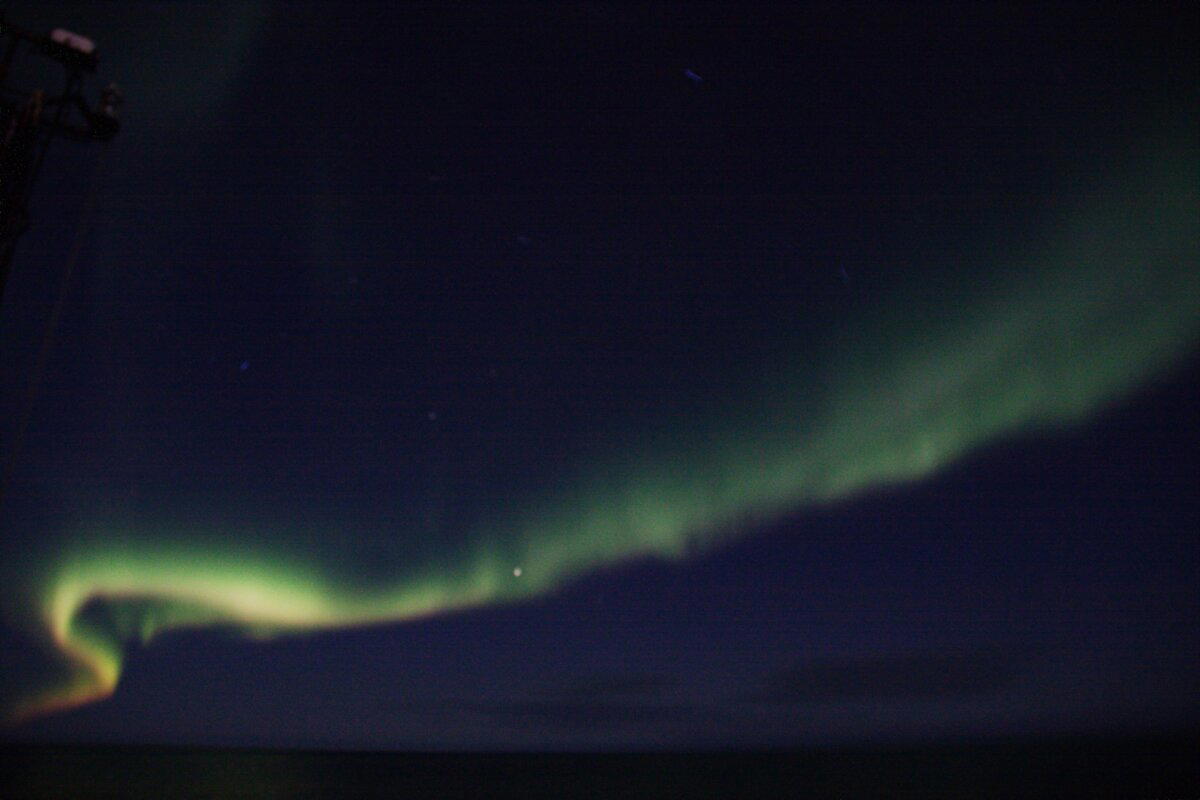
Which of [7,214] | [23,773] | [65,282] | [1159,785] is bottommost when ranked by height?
[23,773]

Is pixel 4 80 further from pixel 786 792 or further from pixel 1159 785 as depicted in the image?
pixel 1159 785

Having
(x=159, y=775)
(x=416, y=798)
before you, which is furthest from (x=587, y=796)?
(x=159, y=775)

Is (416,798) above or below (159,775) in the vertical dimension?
above

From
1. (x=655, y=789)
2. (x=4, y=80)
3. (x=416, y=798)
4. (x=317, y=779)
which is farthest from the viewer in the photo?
(x=317, y=779)

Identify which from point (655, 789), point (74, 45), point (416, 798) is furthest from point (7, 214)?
point (655, 789)

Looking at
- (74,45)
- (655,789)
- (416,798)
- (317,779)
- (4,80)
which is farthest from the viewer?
(317,779)

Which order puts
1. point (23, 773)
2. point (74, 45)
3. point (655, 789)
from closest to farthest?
point (74, 45) < point (655, 789) < point (23, 773)

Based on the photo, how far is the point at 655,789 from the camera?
80375mm

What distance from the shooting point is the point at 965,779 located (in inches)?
3346

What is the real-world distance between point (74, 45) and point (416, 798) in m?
77.6

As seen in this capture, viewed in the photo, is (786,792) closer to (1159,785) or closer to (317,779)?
(1159,785)

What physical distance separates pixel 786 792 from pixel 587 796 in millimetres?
22486

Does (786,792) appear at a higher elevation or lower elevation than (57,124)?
lower

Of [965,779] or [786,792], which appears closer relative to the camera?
[786,792]
